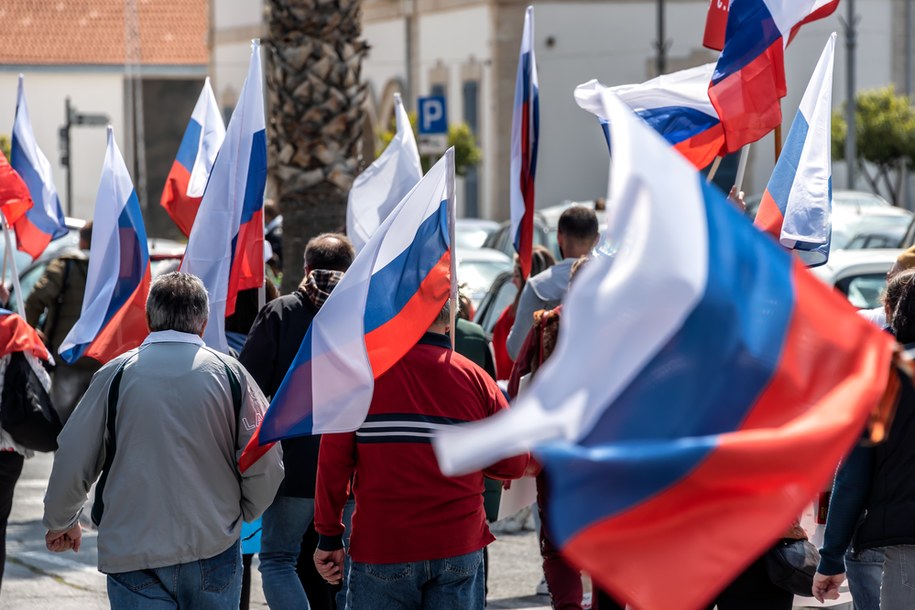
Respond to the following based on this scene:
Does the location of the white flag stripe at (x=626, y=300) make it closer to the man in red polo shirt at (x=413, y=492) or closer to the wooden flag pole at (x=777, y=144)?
the man in red polo shirt at (x=413, y=492)

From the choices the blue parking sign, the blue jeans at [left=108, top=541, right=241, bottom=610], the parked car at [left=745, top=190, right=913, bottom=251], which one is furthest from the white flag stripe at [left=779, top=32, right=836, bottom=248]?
the blue parking sign

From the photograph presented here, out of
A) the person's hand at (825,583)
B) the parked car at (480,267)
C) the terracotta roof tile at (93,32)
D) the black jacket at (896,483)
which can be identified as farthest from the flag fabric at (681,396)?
the terracotta roof tile at (93,32)

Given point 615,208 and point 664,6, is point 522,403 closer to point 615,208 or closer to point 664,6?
point 615,208

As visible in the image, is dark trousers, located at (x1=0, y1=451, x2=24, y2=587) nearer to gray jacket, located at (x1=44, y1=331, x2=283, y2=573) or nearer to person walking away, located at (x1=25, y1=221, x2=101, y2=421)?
gray jacket, located at (x1=44, y1=331, x2=283, y2=573)

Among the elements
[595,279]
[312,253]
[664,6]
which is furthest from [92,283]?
[664,6]

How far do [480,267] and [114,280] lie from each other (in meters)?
6.98

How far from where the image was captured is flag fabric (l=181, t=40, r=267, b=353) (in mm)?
6477

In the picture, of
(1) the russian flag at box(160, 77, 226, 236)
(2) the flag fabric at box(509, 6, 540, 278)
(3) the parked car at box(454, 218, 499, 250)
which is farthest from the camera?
(3) the parked car at box(454, 218, 499, 250)

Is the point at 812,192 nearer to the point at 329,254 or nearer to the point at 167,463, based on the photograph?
the point at 329,254

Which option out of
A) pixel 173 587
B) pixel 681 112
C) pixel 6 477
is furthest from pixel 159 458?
pixel 681 112

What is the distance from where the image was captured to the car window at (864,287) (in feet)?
30.7

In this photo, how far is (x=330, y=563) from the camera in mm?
5000

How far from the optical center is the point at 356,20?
11.1 metres

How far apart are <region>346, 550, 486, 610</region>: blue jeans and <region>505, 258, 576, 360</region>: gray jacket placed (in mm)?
2541
